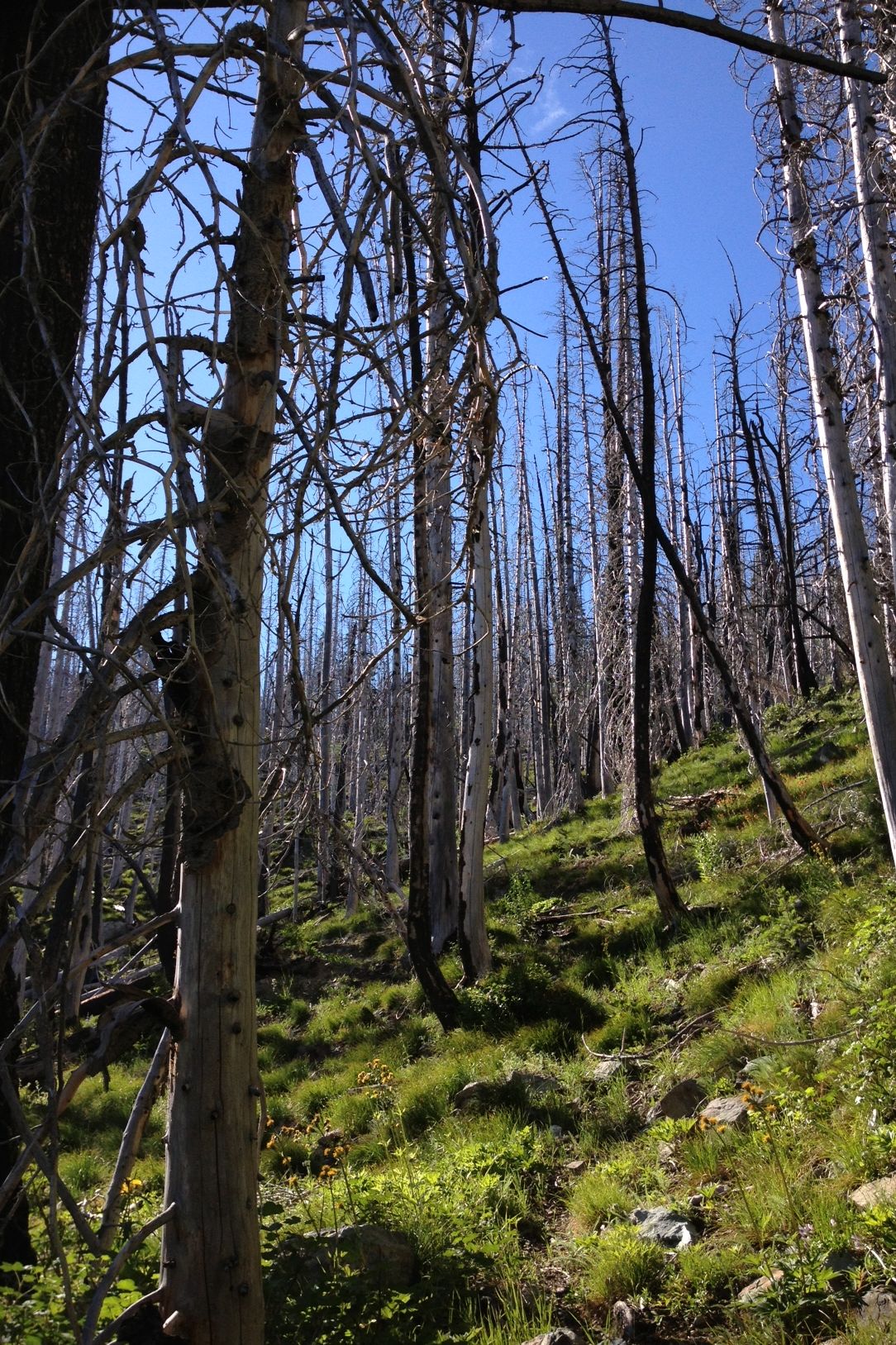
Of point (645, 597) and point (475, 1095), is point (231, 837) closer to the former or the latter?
point (475, 1095)

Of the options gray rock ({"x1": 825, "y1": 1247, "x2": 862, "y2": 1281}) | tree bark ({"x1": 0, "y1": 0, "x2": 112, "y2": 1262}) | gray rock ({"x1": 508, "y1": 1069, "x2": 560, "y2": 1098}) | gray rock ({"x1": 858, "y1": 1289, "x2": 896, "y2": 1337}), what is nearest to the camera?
tree bark ({"x1": 0, "y1": 0, "x2": 112, "y2": 1262})

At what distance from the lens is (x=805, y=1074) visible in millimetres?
4828

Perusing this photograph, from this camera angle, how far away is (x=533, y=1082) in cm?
609

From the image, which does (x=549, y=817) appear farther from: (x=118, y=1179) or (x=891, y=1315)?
(x=118, y=1179)

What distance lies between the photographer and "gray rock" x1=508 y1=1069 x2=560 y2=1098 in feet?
19.5

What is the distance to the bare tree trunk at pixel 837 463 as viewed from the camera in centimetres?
674

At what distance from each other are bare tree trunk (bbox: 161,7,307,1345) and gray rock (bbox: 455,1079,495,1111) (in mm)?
4457

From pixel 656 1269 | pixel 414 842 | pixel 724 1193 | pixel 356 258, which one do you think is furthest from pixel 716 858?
pixel 356 258

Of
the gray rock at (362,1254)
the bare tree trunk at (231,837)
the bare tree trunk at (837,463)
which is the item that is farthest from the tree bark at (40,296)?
the bare tree trunk at (837,463)

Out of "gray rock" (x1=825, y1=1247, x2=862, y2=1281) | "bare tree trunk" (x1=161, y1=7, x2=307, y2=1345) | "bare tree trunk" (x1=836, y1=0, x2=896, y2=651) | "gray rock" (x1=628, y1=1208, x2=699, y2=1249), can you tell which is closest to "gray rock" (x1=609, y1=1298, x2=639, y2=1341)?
"gray rock" (x1=628, y1=1208, x2=699, y2=1249)

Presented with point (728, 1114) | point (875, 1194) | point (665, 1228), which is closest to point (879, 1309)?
point (875, 1194)

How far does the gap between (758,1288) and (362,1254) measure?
1492 millimetres

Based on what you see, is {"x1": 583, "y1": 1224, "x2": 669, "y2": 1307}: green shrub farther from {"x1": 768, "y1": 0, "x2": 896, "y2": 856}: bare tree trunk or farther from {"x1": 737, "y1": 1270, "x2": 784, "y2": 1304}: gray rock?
{"x1": 768, "y1": 0, "x2": 896, "y2": 856}: bare tree trunk

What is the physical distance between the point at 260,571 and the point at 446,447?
63cm
